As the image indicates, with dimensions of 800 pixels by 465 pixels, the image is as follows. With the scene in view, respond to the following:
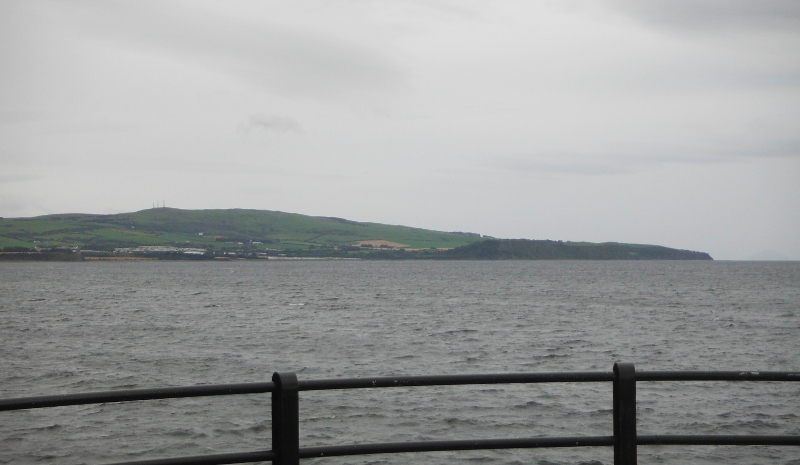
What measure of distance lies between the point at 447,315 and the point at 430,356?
2757 cm

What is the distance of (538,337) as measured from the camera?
46.1 metres

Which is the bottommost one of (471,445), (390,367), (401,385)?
(390,367)

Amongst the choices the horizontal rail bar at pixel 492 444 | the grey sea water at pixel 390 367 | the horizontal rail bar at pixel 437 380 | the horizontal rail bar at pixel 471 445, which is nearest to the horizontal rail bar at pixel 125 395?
the horizontal rail bar at pixel 437 380

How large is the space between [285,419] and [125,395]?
0.83 m

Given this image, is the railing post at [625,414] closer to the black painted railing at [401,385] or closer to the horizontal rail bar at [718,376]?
the black painted railing at [401,385]

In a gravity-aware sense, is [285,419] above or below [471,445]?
above

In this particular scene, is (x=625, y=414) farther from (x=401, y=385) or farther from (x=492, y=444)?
(x=401, y=385)

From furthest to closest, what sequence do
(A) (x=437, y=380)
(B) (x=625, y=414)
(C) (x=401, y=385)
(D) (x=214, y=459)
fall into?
(B) (x=625, y=414) < (C) (x=401, y=385) < (A) (x=437, y=380) < (D) (x=214, y=459)

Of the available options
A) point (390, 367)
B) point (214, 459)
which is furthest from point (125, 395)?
point (390, 367)

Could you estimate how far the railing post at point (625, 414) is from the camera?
434 cm

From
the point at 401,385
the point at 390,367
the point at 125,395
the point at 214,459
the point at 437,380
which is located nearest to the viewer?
the point at 125,395

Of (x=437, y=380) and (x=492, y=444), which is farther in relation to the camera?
(x=492, y=444)

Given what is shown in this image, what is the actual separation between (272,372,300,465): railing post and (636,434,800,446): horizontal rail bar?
6.52 ft

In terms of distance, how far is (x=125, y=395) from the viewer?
3887mm
